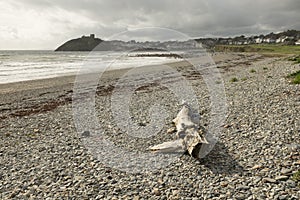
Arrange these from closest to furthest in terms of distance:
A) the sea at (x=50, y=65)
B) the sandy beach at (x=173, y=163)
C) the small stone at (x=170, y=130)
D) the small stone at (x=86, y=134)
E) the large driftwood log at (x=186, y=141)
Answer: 1. the sandy beach at (x=173, y=163)
2. the large driftwood log at (x=186, y=141)
3. the small stone at (x=170, y=130)
4. the small stone at (x=86, y=134)
5. the sea at (x=50, y=65)

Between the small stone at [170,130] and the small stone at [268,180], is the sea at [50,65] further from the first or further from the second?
the small stone at [268,180]

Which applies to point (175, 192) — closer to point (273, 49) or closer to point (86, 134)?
point (86, 134)

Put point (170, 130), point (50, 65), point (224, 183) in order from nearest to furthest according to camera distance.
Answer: point (224, 183), point (170, 130), point (50, 65)

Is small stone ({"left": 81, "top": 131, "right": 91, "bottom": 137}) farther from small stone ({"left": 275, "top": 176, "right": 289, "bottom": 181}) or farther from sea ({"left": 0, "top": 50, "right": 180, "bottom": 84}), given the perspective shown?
sea ({"left": 0, "top": 50, "right": 180, "bottom": 84})

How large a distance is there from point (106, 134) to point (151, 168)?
3605 millimetres

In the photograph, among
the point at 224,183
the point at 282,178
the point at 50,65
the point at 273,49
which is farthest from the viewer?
the point at 273,49

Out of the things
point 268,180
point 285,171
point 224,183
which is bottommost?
point 224,183

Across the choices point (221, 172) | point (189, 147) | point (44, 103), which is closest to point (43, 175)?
point (189, 147)

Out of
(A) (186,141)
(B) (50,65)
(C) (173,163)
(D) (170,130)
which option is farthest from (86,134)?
(B) (50,65)

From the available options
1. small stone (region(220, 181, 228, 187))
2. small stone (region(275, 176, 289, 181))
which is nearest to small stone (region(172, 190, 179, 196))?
small stone (region(220, 181, 228, 187))

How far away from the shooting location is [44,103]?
1755 cm

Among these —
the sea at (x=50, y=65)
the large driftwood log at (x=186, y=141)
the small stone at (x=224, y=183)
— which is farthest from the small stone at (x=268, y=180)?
the sea at (x=50, y=65)

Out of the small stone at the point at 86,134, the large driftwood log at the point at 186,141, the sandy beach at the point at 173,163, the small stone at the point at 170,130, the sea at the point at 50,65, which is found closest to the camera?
the sandy beach at the point at 173,163

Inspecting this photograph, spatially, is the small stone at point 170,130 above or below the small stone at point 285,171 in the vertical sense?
below
